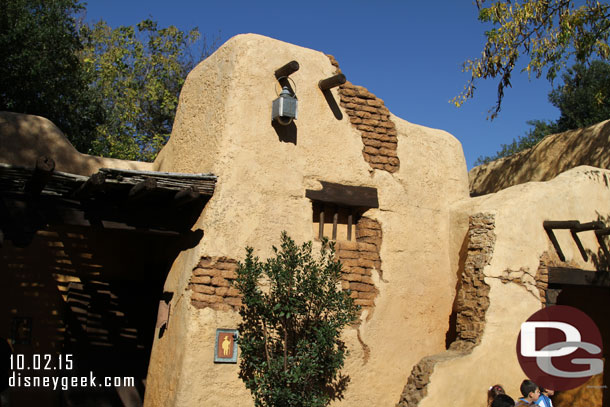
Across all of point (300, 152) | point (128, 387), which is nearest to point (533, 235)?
point (300, 152)

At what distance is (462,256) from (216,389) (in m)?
3.65

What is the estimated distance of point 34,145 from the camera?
8.72 metres

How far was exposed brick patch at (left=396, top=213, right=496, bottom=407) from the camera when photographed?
24.4ft

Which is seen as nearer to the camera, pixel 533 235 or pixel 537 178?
pixel 533 235

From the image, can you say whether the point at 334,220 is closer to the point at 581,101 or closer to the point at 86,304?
the point at 86,304

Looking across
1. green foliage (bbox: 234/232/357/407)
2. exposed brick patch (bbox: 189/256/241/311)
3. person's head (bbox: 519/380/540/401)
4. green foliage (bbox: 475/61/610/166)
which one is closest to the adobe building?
exposed brick patch (bbox: 189/256/241/311)

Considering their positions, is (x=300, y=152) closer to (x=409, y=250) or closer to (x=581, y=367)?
(x=409, y=250)

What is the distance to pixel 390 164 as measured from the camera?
8328 millimetres

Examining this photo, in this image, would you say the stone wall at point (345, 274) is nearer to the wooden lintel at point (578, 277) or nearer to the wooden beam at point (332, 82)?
the wooden beam at point (332, 82)

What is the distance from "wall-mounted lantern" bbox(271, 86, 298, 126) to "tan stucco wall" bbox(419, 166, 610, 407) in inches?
107

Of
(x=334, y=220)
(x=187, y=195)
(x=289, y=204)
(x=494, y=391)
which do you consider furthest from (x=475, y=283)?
(x=187, y=195)

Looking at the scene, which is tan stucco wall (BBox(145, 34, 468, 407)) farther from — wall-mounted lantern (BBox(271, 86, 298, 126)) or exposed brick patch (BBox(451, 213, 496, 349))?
exposed brick patch (BBox(451, 213, 496, 349))

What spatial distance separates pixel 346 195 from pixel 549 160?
18.2 ft

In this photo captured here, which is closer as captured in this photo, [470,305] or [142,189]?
[142,189]
